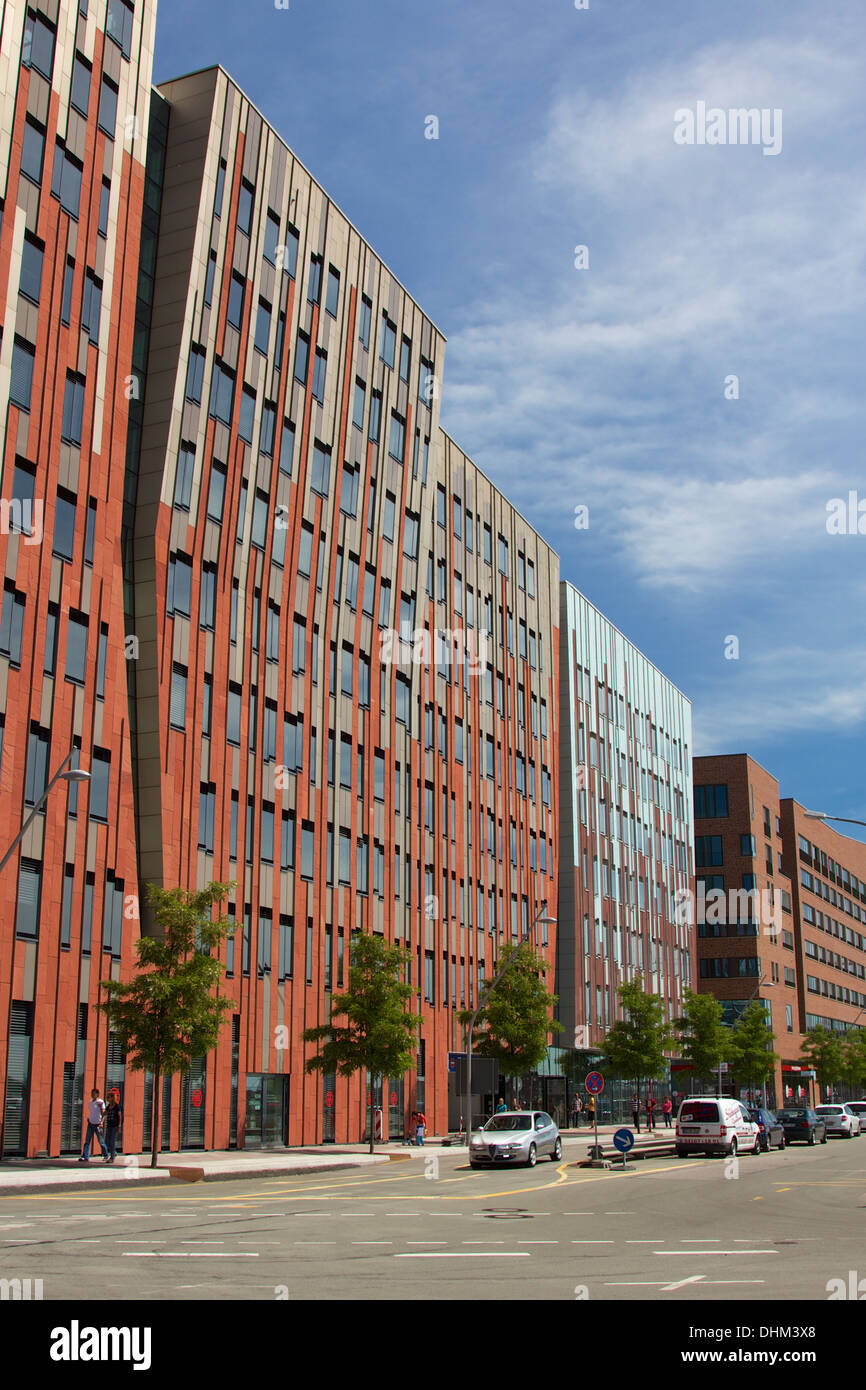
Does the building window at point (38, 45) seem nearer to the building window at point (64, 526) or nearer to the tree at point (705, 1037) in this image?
the building window at point (64, 526)

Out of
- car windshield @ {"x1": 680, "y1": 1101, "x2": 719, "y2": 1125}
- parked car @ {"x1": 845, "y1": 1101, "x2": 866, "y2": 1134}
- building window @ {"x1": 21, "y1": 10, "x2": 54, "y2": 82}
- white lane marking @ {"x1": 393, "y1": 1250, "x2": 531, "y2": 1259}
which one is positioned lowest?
parked car @ {"x1": 845, "y1": 1101, "x2": 866, "y2": 1134}

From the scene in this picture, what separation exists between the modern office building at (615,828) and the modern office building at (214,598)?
15.0 m

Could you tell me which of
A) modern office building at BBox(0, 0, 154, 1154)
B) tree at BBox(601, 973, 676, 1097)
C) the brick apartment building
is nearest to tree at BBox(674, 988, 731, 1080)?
tree at BBox(601, 973, 676, 1097)

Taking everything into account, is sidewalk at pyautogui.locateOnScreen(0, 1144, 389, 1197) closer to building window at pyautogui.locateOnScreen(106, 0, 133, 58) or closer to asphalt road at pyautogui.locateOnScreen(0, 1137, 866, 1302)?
asphalt road at pyautogui.locateOnScreen(0, 1137, 866, 1302)

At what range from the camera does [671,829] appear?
10062 centimetres

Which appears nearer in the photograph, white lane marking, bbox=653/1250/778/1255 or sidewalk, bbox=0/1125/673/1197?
white lane marking, bbox=653/1250/778/1255

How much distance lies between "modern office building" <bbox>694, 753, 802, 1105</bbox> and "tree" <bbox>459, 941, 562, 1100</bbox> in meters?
51.4

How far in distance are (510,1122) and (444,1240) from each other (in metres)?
20.9

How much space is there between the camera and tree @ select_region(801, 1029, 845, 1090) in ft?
360

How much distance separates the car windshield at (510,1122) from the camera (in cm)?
3697

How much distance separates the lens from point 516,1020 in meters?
55.1

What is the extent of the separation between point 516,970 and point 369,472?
22.6 meters
